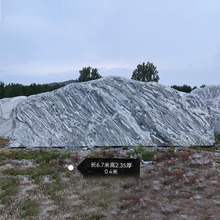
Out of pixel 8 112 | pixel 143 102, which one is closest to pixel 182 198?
pixel 143 102

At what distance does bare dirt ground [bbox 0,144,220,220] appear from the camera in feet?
23.6

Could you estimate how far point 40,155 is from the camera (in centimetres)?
1366

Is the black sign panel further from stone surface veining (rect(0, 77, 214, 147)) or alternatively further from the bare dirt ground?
stone surface veining (rect(0, 77, 214, 147))

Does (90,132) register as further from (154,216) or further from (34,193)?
(154,216)

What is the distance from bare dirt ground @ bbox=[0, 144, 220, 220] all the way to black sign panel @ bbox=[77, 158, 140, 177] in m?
0.25

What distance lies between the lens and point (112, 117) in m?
16.8

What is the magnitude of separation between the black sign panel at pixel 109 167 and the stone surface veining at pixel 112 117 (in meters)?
6.75

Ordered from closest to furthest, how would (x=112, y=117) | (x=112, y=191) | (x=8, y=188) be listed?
(x=112, y=191) < (x=8, y=188) < (x=112, y=117)

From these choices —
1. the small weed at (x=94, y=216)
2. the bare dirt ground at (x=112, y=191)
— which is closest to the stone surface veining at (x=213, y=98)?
the bare dirt ground at (x=112, y=191)

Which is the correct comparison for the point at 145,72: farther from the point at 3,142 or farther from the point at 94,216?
the point at 94,216

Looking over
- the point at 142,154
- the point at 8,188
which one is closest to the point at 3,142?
the point at 8,188

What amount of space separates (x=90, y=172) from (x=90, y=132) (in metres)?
7.35

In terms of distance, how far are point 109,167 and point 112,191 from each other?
832 mm

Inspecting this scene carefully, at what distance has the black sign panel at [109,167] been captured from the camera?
8984 mm
